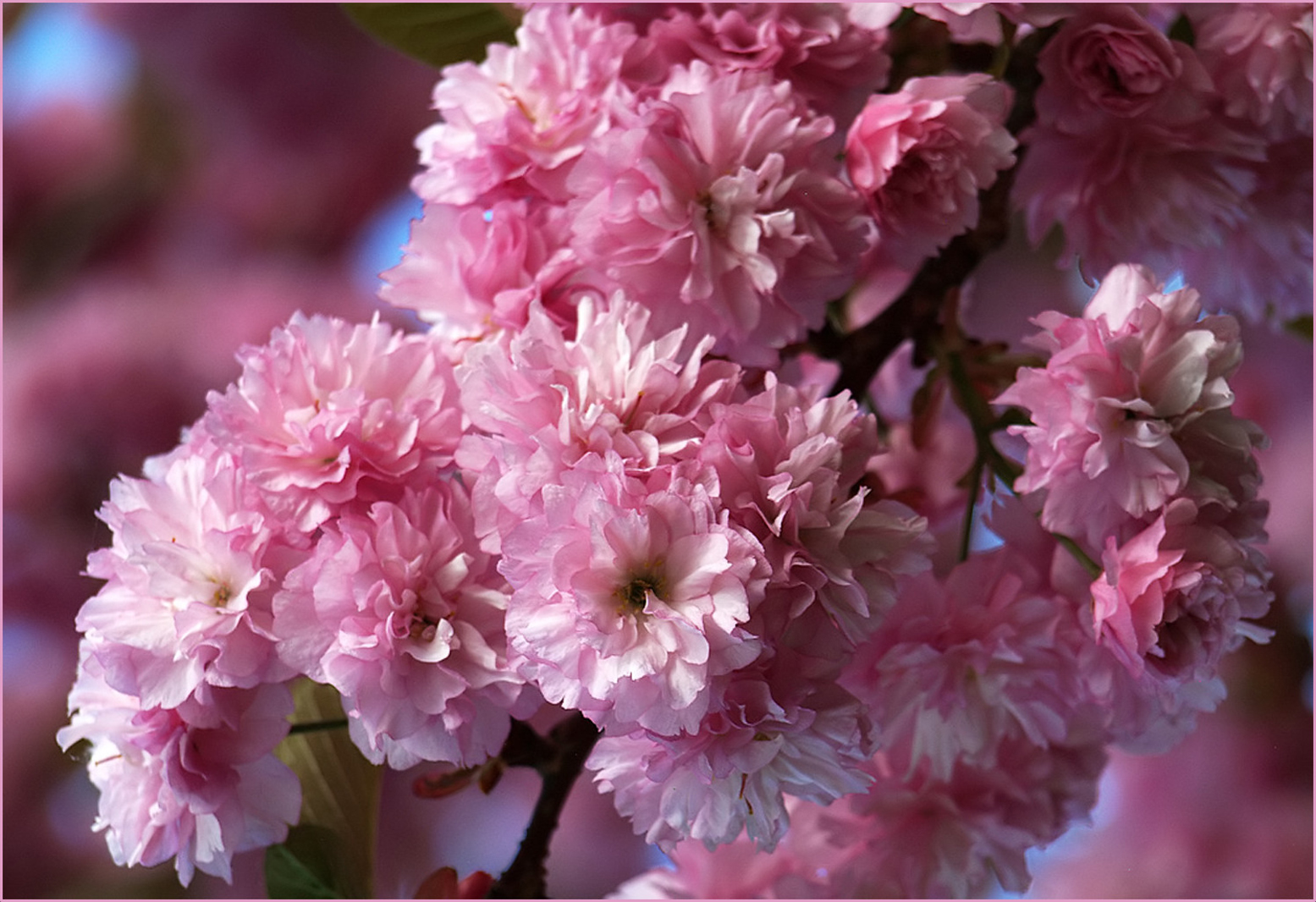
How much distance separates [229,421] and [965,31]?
0.86 feet

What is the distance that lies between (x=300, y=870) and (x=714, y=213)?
0.28 metres

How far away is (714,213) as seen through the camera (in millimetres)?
385

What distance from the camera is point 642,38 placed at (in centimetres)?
44

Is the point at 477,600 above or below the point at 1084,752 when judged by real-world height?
above

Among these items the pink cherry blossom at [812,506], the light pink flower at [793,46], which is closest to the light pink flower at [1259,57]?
the light pink flower at [793,46]

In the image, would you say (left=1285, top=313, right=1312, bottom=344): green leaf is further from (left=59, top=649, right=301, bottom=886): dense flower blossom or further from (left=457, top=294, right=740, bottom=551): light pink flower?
(left=59, top=649, right=301, bottom=886): dense flower blossom

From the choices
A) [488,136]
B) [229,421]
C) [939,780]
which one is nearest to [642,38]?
[488,136]

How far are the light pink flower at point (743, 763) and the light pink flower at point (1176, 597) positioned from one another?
84mm

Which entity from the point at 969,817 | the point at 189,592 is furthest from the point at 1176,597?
the point at 189,592

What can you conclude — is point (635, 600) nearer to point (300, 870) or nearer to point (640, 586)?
point (640, 586)

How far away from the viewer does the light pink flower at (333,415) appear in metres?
0.35

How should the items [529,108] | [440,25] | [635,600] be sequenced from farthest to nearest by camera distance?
1. [440,25]
2. [529,108]
3. [635,600]

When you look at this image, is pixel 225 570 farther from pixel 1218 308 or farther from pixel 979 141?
pixel 1218 308

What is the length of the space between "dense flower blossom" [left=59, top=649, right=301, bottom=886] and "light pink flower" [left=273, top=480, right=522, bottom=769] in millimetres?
33
